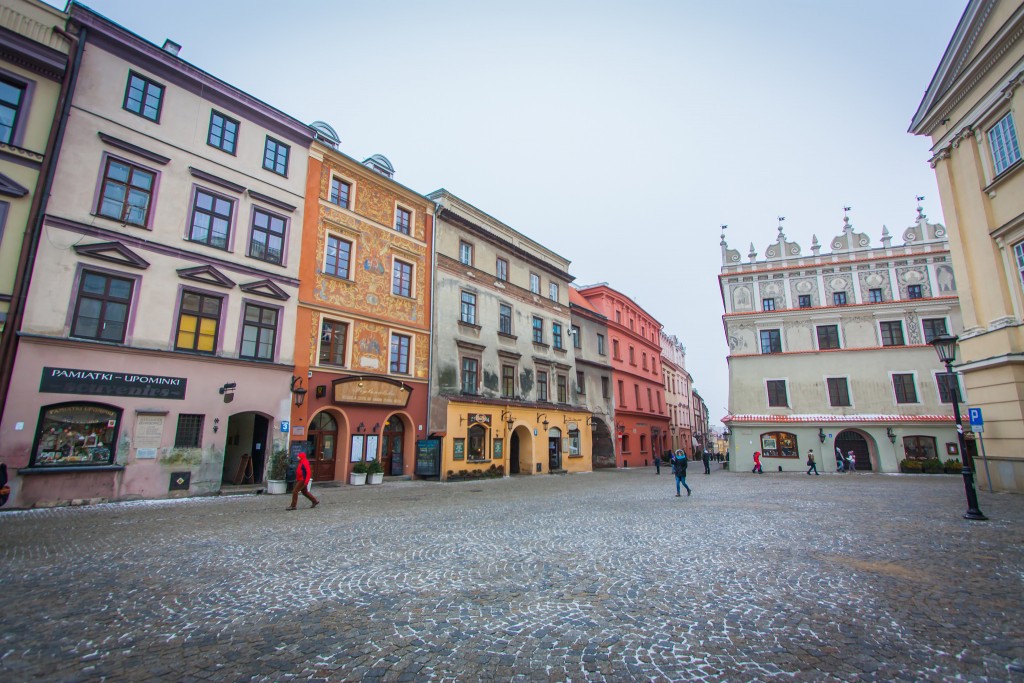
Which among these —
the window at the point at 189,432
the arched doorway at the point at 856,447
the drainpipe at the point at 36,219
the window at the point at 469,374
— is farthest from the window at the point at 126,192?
the arched doorway at the point at 856,447

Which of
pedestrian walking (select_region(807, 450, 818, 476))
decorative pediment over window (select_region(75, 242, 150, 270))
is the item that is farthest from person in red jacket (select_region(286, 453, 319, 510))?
pedestrian walking (select_region(807, 450, 818, 476))

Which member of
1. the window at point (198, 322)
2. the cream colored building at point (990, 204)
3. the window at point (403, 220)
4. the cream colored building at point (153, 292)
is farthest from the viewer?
the window at point (403, 220)

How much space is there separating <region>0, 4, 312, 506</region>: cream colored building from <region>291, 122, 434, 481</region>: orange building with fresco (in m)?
0.84

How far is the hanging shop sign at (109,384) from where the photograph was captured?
1316 centimetres

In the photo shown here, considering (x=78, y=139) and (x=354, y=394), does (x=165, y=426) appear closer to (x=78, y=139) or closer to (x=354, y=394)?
(x=354, y=394)

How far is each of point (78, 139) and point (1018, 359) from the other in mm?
29520

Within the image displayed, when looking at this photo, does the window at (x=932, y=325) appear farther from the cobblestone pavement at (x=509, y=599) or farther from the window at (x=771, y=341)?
the cobblestone pavement at (x=509, y=599)

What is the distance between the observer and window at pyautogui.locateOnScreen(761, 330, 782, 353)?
34094 millimetres

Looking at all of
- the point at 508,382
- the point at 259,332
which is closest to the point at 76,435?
the point at 259,332

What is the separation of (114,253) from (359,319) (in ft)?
28.3

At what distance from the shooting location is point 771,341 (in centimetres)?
3438

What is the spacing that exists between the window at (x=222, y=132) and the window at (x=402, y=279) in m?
8.07

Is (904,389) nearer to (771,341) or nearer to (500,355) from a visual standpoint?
(771,341)

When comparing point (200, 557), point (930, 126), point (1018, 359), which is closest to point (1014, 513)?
point (1018, 359)
